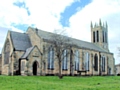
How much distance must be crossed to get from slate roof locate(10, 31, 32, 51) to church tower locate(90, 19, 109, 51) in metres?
39.6

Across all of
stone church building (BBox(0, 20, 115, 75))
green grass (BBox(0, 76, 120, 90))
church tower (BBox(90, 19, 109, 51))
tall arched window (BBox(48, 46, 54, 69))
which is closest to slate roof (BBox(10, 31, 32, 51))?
stone church building (BBox(0, 20, 115, 75))

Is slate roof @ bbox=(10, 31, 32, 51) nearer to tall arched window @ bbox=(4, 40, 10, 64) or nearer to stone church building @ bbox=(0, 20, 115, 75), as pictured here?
stone church building @ bbox=(0, 20, 115, 75)

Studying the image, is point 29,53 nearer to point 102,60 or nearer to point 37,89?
point 37,89

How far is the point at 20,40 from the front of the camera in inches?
2164

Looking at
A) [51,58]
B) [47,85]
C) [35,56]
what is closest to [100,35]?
[51,58]

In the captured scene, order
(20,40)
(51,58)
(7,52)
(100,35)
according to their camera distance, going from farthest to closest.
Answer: (100,35) < (51,58) < (7,52) < (20,40)

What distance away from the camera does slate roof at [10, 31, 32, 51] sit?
52625mm

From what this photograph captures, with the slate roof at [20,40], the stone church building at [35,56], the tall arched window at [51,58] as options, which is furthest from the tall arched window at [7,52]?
the tall arched window at [51,58]

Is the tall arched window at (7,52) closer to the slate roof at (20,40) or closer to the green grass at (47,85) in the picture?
the slate roof at (20,40)

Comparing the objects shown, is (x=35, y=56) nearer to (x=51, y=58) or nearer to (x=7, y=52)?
(x=51, y=58)

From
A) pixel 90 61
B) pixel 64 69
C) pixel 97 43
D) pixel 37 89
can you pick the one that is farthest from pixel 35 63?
pixel 97 43

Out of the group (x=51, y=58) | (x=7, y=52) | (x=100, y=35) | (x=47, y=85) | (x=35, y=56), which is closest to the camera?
(x=47, y=85)

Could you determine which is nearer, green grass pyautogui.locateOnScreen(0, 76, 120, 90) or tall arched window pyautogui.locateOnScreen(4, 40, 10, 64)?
green grass pyautogui.locateOnScreen(0, 76, 120, 90)

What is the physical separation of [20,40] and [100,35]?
43598mm
